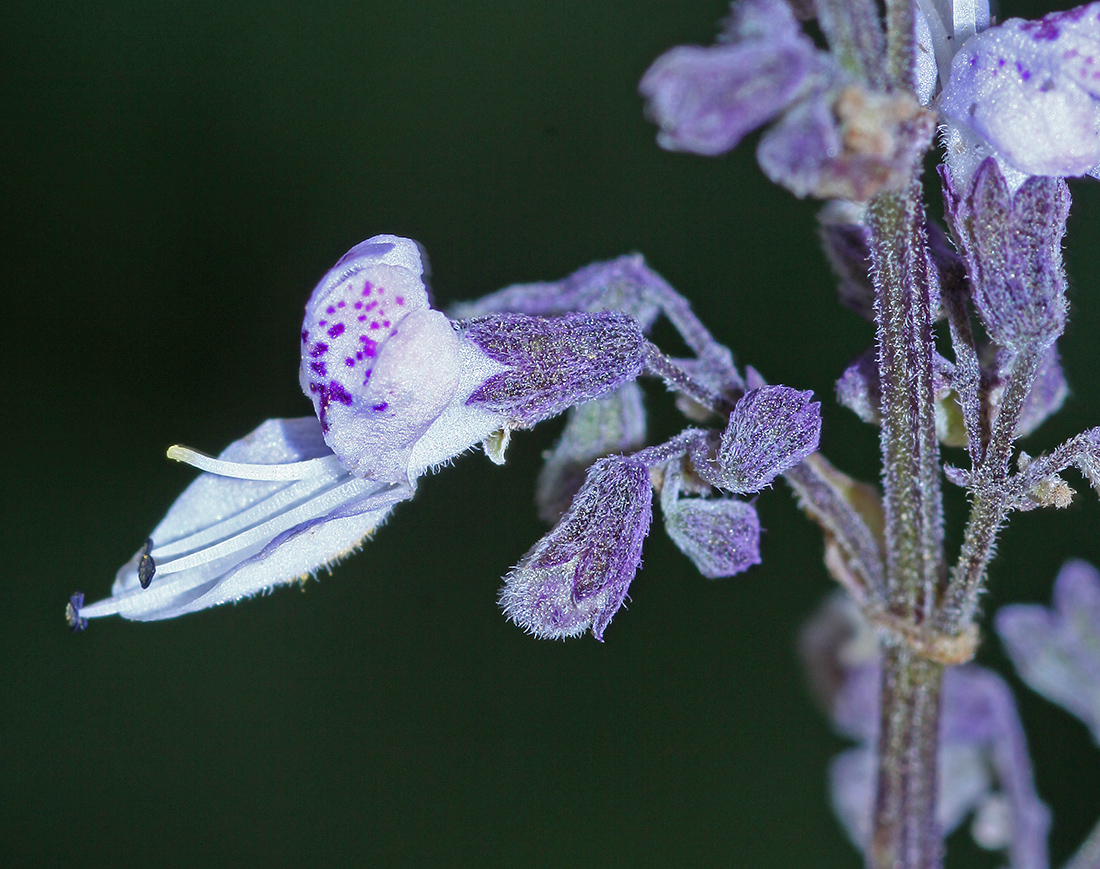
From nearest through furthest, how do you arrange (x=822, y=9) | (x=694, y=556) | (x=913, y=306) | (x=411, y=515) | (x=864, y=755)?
(x=822, y=9) < (x=913, y=306) < (x=694, y=556) < (x=864, y=755) < (x=411, y=515)

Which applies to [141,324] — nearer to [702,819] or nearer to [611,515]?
[702,819]

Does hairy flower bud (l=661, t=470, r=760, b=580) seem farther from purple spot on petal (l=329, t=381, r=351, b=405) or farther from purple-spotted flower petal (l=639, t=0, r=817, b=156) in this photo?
purple-spotted flower petal (l=639, t=0, r=817, b=156)

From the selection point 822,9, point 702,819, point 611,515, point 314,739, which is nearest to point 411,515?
point 314,739

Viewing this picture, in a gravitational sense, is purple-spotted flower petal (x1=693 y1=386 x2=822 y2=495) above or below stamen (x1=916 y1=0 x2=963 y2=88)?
below

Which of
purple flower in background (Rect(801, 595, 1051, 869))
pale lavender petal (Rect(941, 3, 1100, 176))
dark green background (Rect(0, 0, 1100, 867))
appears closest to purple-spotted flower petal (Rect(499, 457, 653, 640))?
pale lavender petal (Rect(941, 3, 1100, 176))

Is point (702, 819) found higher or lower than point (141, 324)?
lower

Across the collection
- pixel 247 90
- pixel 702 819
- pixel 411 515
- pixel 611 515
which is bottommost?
pixel 702 819
